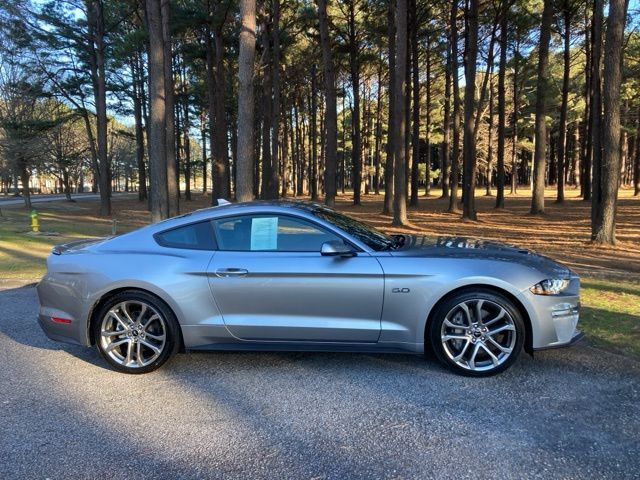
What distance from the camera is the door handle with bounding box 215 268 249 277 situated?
14.0 ft

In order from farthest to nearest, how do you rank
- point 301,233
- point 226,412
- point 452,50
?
point 452,50 < point 301,233 < point 226,412

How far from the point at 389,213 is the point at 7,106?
861 inches

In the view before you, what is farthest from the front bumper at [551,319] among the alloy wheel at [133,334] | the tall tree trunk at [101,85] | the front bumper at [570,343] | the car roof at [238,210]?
the tall tree trunk at [101,85]

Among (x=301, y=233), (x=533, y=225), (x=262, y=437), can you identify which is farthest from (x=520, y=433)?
(x=533, y=225)

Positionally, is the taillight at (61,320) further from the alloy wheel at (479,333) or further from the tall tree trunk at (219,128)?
the tall tree trunk at (219,128)

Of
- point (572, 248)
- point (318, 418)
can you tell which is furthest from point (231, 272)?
point (572, 248)

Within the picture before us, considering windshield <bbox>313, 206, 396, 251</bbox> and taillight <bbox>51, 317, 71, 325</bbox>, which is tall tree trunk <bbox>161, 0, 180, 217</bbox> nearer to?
taillight <bbox>51, 317, 71, 325</bbox>

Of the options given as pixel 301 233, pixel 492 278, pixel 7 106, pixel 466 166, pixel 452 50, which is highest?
pixel 452 50

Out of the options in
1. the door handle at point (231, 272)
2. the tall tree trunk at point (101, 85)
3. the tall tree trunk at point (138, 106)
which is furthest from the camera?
the tall tree trunk at point (138, 106)

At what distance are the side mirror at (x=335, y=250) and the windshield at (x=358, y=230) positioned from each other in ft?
0.78

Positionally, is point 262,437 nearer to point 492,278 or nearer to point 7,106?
point 492,278

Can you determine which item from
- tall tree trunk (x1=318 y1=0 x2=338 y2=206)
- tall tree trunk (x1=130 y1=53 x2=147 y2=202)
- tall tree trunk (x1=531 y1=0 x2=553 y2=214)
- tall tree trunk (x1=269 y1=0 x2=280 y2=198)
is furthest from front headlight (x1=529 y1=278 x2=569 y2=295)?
tall tree trunk (x1=130 y1=53 x2=147 y2=202)

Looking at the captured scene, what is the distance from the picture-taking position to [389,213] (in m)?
22.2

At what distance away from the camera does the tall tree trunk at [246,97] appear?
9961 mm
